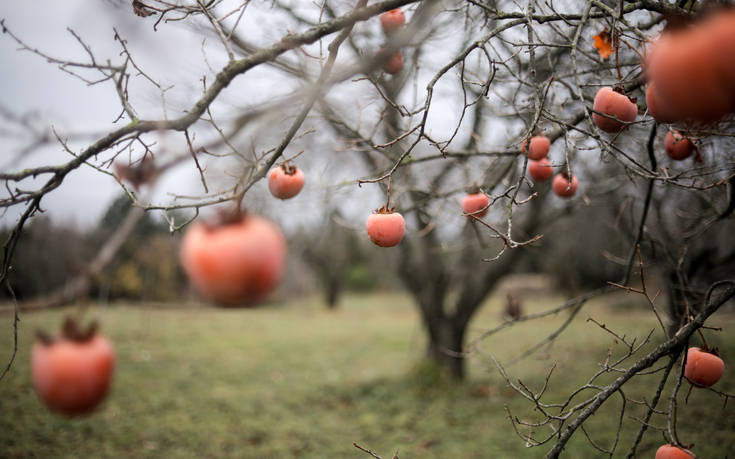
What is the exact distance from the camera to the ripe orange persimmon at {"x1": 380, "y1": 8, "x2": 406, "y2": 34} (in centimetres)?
276

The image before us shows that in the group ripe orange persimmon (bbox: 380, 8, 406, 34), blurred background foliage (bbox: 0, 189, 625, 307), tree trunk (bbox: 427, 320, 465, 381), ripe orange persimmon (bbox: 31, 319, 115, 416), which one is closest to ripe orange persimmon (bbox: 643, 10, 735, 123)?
ripe orange persimmon (bbox: 31, 319, 115, 416)

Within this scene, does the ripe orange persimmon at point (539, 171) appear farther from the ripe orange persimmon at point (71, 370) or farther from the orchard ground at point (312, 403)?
the ripe orange persimmon at point (71, 370)

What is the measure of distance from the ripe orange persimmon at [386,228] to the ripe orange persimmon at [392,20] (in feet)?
4.88

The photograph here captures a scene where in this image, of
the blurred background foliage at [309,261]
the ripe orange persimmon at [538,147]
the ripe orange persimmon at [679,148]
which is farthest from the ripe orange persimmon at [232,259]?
the blurred background foliage at [309,261]

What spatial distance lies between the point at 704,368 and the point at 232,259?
227 centimetres

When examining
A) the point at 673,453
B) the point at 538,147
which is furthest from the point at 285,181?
the point at 673,453

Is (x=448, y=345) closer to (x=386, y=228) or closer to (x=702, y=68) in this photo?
(x=386, y=228)

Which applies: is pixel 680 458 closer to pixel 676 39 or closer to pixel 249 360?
pixel 676 39

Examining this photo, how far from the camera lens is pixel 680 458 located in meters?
1.79

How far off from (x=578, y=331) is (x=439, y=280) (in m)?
7.43

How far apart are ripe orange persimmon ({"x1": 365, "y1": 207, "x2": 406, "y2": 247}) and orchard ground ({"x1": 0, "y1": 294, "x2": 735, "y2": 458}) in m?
1.14

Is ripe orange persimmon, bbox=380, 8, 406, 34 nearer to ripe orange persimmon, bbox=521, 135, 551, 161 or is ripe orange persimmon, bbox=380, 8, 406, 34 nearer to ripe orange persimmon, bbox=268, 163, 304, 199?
ripe orange persimmon, bbox=521, 135, 551, 161

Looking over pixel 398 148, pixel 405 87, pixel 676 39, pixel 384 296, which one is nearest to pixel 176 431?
pixel 398 148

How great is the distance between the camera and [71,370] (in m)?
1.02
